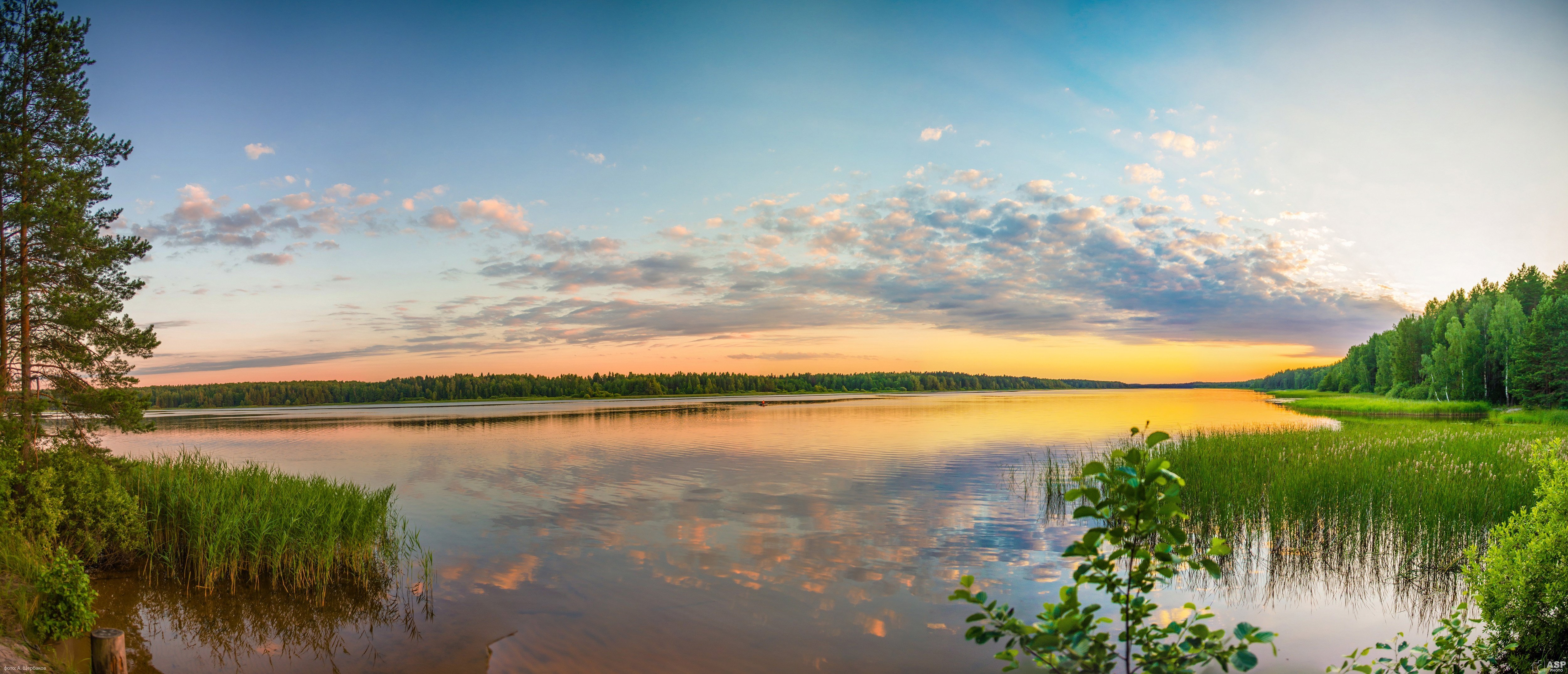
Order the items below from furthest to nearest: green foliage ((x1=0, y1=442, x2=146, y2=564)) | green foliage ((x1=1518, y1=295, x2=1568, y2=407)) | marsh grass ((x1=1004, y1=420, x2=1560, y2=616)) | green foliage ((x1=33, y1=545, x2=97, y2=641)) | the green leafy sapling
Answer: green foliage ((x1=1518, y1=295, x2=1568, y2=407)) → green foliage ((x1=0, y1=442, x2=146, y2=564)) → marsh grass ((x1=1004, y1=420, x2=1560, y2=616)) → green foliage ((x1=33, y1=545, x2=97, y2=641)) → the green leafy sapling

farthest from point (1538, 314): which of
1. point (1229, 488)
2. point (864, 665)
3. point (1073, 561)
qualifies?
point (864, 665)

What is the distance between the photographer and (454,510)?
18.6 m

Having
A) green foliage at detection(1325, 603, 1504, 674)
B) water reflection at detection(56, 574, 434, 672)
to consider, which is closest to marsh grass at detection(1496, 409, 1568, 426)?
green foliage at detection(1325, 603, 1504, 674)

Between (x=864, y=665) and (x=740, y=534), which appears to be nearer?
(x=864, y=665)

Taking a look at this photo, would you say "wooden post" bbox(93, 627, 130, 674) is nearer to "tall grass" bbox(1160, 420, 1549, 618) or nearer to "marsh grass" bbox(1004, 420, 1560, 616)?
"marsh grass" bbox(1004, 420, 1560, 616)

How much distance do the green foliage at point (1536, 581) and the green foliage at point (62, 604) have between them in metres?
15.3

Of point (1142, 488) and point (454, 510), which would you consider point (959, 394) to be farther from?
point (1142, 488)

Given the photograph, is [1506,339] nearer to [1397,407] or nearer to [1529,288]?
[1397,407]

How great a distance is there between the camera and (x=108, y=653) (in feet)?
24.9

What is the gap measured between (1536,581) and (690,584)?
10576 millimetres

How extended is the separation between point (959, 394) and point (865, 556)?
160895mm

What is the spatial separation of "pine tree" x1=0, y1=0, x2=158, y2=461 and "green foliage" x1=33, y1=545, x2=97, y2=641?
7.26m

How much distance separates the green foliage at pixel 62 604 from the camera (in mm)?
7883

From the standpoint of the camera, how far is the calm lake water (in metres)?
8.81
